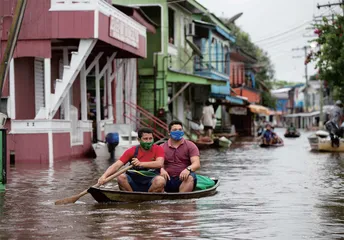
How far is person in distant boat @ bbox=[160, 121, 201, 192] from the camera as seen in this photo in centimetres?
1254

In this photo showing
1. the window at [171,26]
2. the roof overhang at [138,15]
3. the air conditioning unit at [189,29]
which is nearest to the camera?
the roof overhang at [138,15]

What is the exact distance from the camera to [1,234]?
912 centimetres

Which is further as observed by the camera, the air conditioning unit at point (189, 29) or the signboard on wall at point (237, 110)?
the signboard on wall at point (237, 110)

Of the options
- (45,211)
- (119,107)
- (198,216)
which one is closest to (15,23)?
(45,211)

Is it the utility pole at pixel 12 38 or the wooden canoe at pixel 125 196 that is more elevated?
the utility pole at pixel 12 38

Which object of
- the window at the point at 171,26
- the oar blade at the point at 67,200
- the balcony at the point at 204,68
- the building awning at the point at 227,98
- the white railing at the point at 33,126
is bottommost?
the oar blade at the point at 67,200

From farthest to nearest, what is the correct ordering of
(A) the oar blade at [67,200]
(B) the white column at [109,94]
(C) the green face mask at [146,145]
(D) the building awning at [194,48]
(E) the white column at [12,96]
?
(D) the building awning at [194,48] → (B) the white column at [109,94] → (E) the white column at [12,96] → (C) the green face mask at [146,145] → (A) the oar blade at [67,200]

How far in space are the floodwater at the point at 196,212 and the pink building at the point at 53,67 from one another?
5.59m

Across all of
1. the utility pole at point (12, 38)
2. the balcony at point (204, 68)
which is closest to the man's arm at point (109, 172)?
the utility pole at point (12, 38)

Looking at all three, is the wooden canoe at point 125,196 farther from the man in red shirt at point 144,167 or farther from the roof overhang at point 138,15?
the roof overhang at point 138,15

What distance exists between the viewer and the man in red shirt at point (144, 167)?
12219 millimetres

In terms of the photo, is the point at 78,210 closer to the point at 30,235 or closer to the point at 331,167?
the point at 30,235

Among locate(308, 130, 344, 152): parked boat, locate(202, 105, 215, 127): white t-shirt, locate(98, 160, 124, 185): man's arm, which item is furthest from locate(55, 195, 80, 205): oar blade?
locate(202, 105, 215, 127): white t-shirt

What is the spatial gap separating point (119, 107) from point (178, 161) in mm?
19845
